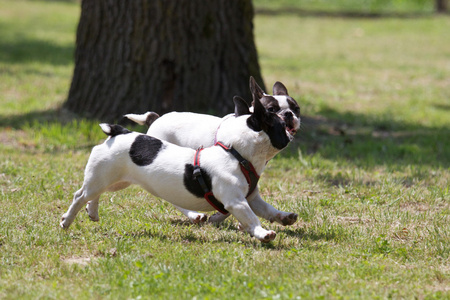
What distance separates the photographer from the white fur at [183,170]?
16.0 ft

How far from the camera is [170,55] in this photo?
9.01 m

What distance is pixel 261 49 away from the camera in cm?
2081

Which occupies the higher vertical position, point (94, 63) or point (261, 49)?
point (94, 63)

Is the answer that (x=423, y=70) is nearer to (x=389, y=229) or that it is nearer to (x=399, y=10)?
(x=389, y=229)

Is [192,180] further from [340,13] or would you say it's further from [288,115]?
[340,13]

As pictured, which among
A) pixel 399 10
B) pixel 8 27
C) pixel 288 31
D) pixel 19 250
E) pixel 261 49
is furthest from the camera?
pixel 399 10

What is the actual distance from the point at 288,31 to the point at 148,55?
1791 cm

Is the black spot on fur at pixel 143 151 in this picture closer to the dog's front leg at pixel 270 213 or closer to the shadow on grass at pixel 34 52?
the dog's front leg at pixel 270 213

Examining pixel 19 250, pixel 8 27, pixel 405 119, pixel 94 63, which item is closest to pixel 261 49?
pixel 8 27

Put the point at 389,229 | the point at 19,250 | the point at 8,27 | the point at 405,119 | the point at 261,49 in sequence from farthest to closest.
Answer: the point at 8,27 < the point at 261,49 < the point at 405,119 < the point at 389,229 < the point at 19,250

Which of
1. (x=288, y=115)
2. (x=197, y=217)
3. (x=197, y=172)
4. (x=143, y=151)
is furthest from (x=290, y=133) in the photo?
(x=143, y=151)

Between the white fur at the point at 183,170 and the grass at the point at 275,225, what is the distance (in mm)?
308

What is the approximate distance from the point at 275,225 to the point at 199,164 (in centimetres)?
110

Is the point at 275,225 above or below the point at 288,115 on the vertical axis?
below
